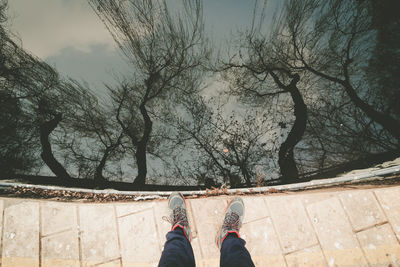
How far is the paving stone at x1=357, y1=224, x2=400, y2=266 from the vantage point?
198cm

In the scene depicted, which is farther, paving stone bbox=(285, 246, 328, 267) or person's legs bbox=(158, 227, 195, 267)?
paving stone bbox=(285, 246, 328, 267)

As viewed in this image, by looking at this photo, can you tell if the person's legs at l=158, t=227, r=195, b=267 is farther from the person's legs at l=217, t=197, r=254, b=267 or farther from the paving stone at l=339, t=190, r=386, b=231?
the paving stone at l=339, t=190, r=386, b=231

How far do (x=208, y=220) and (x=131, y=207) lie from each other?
1079 millimetres

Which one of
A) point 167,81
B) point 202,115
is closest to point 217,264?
point 202,115

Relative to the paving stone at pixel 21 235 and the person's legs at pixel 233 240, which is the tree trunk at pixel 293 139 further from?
the paving stone at pixel 21 235

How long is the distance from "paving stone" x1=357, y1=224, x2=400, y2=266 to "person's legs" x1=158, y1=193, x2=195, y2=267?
210 cm

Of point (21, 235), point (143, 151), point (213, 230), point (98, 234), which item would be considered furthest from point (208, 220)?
point (143, 151)

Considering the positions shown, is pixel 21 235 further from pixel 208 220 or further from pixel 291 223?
pixel 291 223

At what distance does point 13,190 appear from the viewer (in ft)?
8.25

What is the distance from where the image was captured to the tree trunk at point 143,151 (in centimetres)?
453

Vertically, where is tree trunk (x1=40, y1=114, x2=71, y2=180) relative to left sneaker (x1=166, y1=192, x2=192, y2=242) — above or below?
above

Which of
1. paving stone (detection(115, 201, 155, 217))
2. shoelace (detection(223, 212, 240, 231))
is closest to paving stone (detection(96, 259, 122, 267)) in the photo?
paving stone (detection(115, 201, 155, 217))

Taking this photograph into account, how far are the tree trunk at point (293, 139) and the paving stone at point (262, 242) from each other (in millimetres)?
2259

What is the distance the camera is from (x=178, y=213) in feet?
7.29
